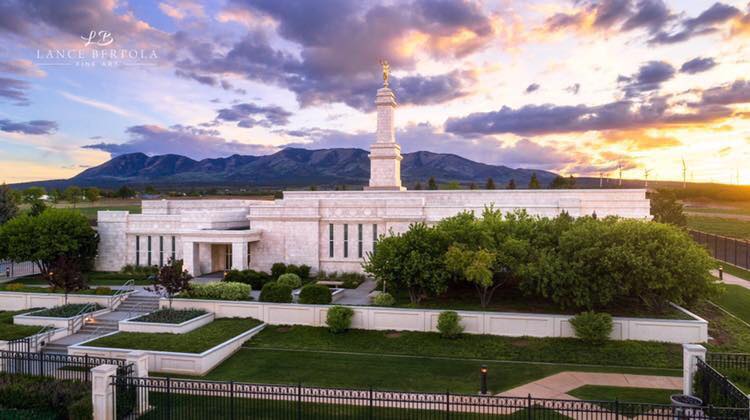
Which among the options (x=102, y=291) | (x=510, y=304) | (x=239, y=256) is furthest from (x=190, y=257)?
(x=510, y=304)

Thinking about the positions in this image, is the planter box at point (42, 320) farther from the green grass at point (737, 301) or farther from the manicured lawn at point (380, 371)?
the green grass at point (737, 301)

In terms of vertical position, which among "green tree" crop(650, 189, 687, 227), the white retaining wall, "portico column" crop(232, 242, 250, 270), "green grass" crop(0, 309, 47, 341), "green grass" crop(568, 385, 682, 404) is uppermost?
"green tree" crop(650, 189, 687, 227)

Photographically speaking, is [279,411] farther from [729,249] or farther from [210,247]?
[729,249]

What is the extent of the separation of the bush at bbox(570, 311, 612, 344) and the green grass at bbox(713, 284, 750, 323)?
33.9 feet

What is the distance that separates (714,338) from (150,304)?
29068 millimetres

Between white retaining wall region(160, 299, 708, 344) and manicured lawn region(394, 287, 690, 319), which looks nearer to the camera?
white retaining wall region(160, 299, 708, 344)

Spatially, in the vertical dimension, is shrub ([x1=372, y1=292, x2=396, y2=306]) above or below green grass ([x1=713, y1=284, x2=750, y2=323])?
above

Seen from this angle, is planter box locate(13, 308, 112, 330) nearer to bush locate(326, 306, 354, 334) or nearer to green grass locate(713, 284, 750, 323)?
bush locate(326, 306, 354, 334)

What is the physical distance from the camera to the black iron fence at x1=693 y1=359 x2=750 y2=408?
42.7 ft

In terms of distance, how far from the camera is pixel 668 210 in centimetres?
4888

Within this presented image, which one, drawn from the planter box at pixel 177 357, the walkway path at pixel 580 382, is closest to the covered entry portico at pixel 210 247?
the planter box at pixel 177 357

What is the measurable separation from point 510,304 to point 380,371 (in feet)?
31.6

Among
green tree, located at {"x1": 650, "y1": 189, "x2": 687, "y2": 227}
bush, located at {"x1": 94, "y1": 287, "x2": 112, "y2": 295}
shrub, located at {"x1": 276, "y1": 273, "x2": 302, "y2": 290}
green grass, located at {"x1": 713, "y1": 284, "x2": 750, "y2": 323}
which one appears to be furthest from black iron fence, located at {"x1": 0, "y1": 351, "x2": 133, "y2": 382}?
green tree, located at {"x1": 650, "y1": 189, "x2": 687, "y2": 227}

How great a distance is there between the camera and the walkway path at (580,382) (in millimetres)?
17547
